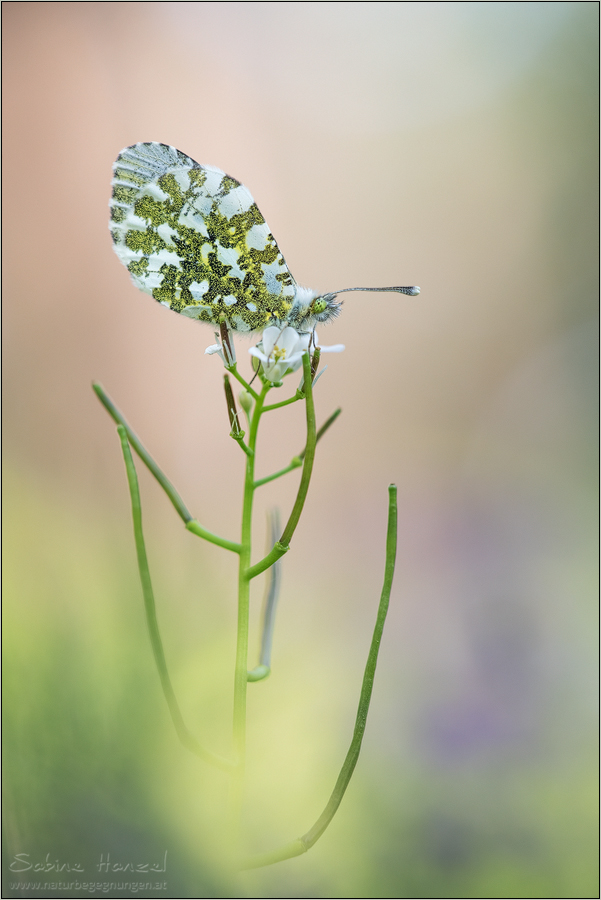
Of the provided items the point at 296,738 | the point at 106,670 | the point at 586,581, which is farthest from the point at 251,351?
the point at 586,581

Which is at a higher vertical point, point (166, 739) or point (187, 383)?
point (187, 383)

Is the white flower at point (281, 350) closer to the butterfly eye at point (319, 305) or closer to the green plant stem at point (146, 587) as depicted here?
the butterfly eye at point (319, 305)

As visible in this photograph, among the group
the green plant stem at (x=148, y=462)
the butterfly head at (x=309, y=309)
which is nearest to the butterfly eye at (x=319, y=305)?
the butterfly head at (x=309, y=309)

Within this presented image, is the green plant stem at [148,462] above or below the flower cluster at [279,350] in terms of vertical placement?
below

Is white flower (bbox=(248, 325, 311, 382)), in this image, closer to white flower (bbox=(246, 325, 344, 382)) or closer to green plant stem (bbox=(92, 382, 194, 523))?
white flower (bbox=(246, 325, 344, 382))

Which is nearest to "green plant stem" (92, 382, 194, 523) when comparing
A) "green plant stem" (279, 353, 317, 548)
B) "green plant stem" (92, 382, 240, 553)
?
"green plant stem" (92, 382, 240, 553)

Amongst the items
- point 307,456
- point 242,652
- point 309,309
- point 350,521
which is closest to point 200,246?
point 309,309

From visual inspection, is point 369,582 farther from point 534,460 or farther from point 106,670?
point 106,670
